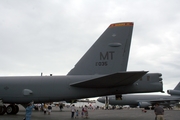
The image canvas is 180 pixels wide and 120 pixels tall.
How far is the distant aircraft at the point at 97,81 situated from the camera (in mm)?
13214

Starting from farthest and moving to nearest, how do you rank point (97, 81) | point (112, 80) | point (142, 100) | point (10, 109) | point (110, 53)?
point (142, 100)
point (10, 109)
point (110, 53)
point (97, 81)
point (112, 80)

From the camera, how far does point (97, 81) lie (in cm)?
1280

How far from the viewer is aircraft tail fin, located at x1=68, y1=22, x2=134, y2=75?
13.8 m

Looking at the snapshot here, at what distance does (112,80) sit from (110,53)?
2.24 meters

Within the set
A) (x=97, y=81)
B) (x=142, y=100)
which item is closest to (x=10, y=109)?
(x=97, y=81)

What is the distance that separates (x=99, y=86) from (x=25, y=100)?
212 inches

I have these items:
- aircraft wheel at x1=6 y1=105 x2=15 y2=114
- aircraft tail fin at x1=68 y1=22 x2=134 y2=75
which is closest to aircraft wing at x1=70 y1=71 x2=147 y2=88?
aircraft tail fin at x1=68 y1=22 x2=134 y2=75

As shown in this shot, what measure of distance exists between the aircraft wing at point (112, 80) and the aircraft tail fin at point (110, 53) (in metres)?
1.01

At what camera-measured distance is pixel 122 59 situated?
45.1 feet

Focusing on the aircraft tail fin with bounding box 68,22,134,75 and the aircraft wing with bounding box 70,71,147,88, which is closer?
the aircraft wing with bounding box 70,71,147,88

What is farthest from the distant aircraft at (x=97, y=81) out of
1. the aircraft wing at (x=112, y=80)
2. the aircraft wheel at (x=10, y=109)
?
the aircraft wheel at (x=10, y=109)

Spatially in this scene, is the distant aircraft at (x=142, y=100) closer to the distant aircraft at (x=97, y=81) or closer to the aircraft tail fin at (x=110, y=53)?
the distant aircraft at (x=97, y=81)

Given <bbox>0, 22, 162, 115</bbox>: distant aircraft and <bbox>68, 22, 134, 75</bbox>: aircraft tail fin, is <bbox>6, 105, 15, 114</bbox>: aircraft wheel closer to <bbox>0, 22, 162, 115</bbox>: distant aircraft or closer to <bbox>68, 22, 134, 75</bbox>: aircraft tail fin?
<bbox>0, 22, 162, 115</bbox>: distant aircraft

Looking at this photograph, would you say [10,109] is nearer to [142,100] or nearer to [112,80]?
[112,80]
